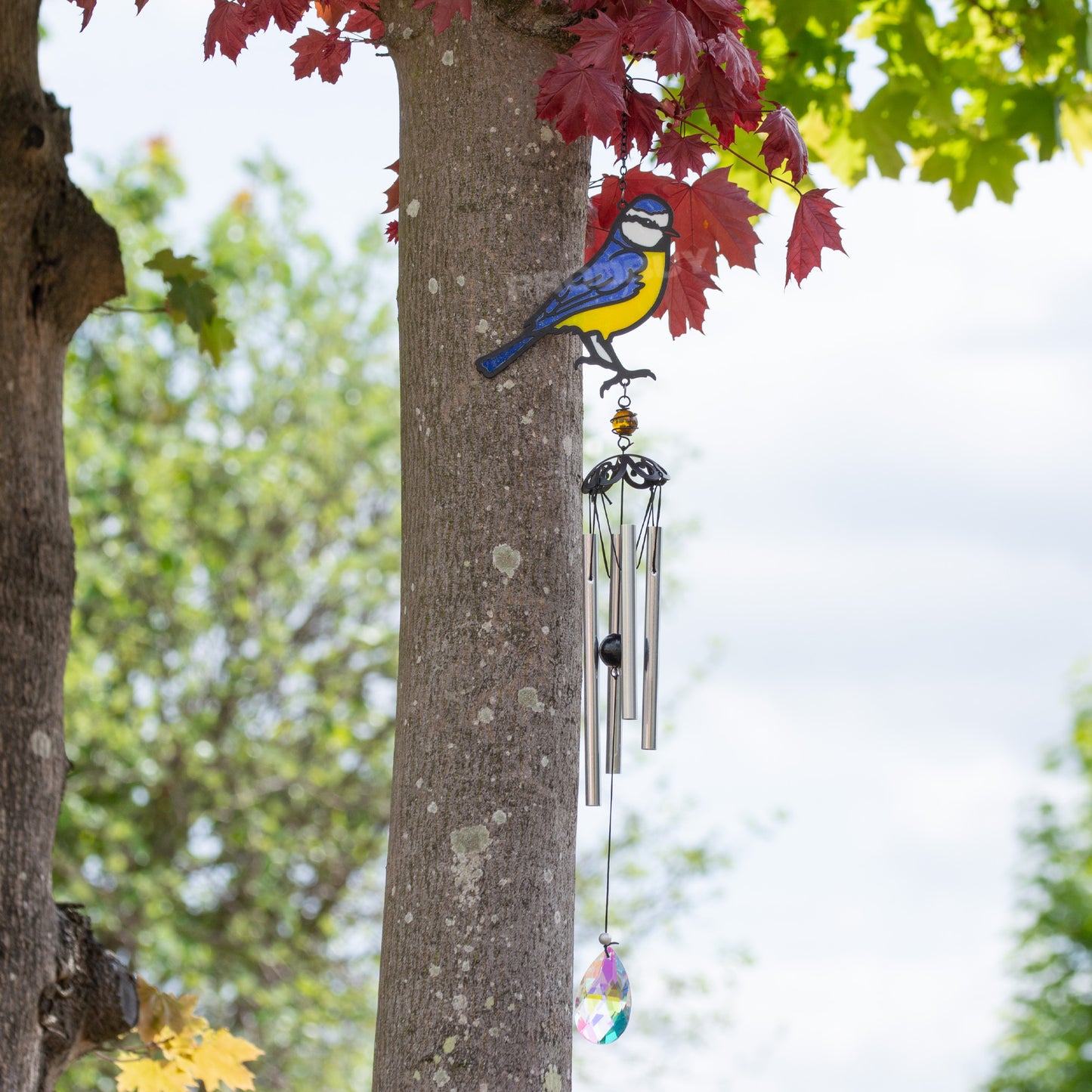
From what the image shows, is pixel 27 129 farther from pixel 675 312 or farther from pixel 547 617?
pixel 547 617

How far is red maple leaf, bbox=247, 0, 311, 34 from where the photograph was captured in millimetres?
2008

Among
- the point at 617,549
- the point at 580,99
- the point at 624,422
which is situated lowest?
the point at 617,549

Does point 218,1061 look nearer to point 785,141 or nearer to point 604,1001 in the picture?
point 604,1001

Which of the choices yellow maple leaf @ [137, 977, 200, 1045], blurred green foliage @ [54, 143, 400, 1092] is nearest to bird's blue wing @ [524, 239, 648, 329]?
yellow maple leaf @ [137, 977, 200, 1045]

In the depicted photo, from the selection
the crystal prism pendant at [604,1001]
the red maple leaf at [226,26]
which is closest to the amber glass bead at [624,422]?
the crystal prism pendant at [604,1001]

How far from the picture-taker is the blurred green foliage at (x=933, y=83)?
3.64 m

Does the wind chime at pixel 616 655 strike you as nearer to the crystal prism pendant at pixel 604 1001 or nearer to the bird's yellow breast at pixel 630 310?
the crystal prism pendant at pixel 604 1001

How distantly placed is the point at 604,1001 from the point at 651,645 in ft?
1.77

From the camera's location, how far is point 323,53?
2270mm

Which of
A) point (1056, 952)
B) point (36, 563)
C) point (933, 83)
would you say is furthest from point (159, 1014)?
point (1056, 952)

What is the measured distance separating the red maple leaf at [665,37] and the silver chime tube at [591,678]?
68cm

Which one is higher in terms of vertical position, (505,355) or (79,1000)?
(505,355)

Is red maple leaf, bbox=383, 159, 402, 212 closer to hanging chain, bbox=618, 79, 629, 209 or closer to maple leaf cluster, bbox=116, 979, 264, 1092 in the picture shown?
hanging chain, bbox=618, 79, 629, 209

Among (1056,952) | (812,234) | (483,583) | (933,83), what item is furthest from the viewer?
(1056,952)
